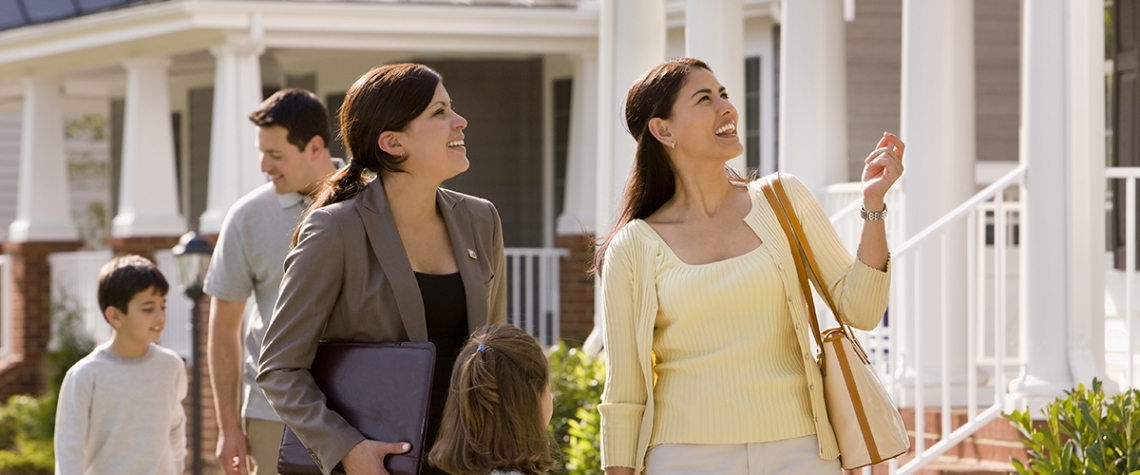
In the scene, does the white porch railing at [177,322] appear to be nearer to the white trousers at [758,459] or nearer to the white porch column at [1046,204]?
the white porch column at [1046,204]

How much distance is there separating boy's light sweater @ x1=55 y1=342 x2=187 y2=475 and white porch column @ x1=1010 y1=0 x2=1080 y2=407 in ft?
11.2

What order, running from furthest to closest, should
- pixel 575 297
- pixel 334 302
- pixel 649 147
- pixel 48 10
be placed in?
pixel 48 10 < pixel 575 297 < pixel 649 147 < pixel 334 302

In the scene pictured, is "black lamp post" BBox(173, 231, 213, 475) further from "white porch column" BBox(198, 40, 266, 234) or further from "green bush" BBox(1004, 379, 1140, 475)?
"green bush" BBox(1004, 379, 1140, 475)

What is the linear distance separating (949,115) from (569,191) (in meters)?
5.99

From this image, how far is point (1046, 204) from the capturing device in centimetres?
562

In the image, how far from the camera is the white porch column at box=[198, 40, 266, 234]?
11.2 m

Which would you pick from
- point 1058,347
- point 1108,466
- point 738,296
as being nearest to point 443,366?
point 738,296

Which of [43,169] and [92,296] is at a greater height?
[43,169]

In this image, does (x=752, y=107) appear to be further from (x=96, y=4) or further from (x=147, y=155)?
(x=96, y=4)

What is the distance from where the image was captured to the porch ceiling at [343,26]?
441 inches

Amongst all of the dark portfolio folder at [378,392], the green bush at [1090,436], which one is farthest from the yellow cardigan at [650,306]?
the green bush at [1090,436]

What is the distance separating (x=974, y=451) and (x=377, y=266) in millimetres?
4054

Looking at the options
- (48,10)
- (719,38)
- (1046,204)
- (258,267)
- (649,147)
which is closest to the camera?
(649,147)

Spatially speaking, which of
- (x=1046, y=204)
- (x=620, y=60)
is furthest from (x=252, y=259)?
(x=620, y=60)
